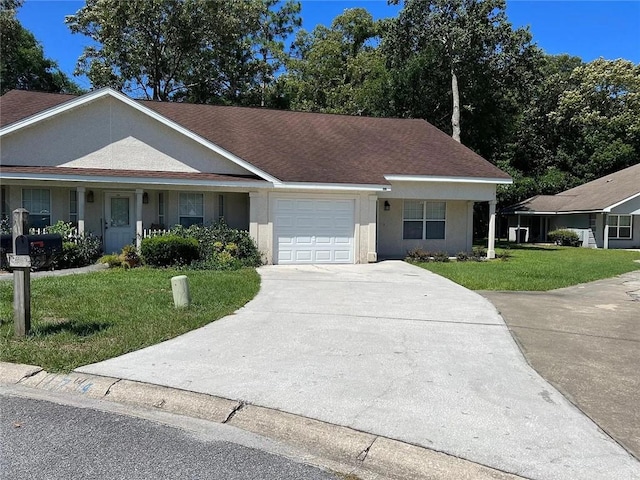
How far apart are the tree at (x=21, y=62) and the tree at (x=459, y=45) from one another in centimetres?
2286

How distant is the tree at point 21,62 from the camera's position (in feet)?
101

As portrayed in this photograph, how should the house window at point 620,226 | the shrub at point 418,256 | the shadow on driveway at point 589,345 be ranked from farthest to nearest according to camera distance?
1. the house window at point 620,226
2. the shrub at point 418,256
3. the shadow on driveway at point 589,345

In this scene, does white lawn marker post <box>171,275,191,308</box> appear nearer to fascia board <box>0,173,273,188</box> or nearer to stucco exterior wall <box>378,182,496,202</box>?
fascia board <box>0,173,273,188</box>

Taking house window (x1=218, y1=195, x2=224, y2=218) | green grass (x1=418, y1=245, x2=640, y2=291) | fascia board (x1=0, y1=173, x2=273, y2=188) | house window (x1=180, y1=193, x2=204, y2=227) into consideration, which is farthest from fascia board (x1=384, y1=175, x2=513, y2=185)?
house window (x1=180, y1=193, x2=204, y2=227)

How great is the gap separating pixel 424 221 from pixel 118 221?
37.0ft

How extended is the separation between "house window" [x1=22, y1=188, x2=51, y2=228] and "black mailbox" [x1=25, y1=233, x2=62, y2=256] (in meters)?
2.90

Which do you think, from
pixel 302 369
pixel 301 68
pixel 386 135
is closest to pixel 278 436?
pixel 302 369

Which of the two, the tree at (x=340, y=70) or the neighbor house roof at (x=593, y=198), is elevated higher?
the tree at (x=340, y=70)

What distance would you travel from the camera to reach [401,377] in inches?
211

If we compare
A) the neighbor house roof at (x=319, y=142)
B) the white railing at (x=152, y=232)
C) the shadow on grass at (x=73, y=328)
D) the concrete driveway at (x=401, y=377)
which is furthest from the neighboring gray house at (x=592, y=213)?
the shadow on grass at (x=73, y=328)

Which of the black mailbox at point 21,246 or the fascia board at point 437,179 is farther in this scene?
the fascia board at point 437,179

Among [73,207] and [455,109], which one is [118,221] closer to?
[73,207]

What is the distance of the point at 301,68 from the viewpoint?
133ft

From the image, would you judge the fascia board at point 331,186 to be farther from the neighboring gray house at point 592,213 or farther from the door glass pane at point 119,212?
the neighboring gray house at point 592,213
